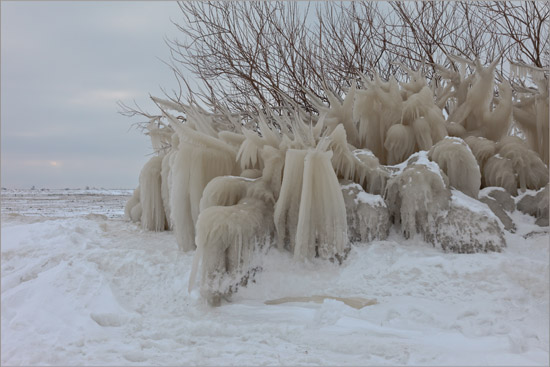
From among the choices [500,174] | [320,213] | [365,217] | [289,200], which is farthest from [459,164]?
[289,200]

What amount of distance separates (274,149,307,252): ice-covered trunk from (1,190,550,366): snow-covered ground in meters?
0.20

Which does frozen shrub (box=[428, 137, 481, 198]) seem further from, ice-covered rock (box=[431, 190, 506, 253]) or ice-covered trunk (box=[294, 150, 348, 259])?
ice-covered trunk (box=[294, 150, 348, 259])

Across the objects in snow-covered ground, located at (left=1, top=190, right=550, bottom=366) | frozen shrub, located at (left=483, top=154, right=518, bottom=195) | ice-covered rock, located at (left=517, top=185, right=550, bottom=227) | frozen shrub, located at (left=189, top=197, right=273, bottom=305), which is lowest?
snow-covered ground, located at (left=1, top=190, right=550, bottom=366)

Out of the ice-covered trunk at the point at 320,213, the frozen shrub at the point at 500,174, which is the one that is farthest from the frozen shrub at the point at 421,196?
the frozen shrub at the point at 500,174

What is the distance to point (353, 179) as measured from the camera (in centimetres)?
498

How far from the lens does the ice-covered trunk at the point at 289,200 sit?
164 inches

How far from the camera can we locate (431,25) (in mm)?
12672

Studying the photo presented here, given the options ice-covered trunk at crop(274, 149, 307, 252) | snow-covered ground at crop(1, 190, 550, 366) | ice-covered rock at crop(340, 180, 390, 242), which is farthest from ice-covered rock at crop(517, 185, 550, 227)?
ice-covered trunk at crop(274, 149, 307, 252)

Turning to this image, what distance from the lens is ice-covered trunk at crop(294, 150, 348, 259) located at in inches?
160

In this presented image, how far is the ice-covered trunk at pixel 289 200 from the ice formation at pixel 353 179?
0.03 ft

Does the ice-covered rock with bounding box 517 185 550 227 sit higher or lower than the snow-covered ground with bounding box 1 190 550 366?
higher

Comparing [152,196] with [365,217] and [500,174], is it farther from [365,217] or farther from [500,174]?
[500,174]

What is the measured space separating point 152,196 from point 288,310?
3721mm

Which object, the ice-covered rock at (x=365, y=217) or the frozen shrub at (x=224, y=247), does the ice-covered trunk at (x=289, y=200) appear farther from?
the ice-covered rock at (x=365, y=217)
